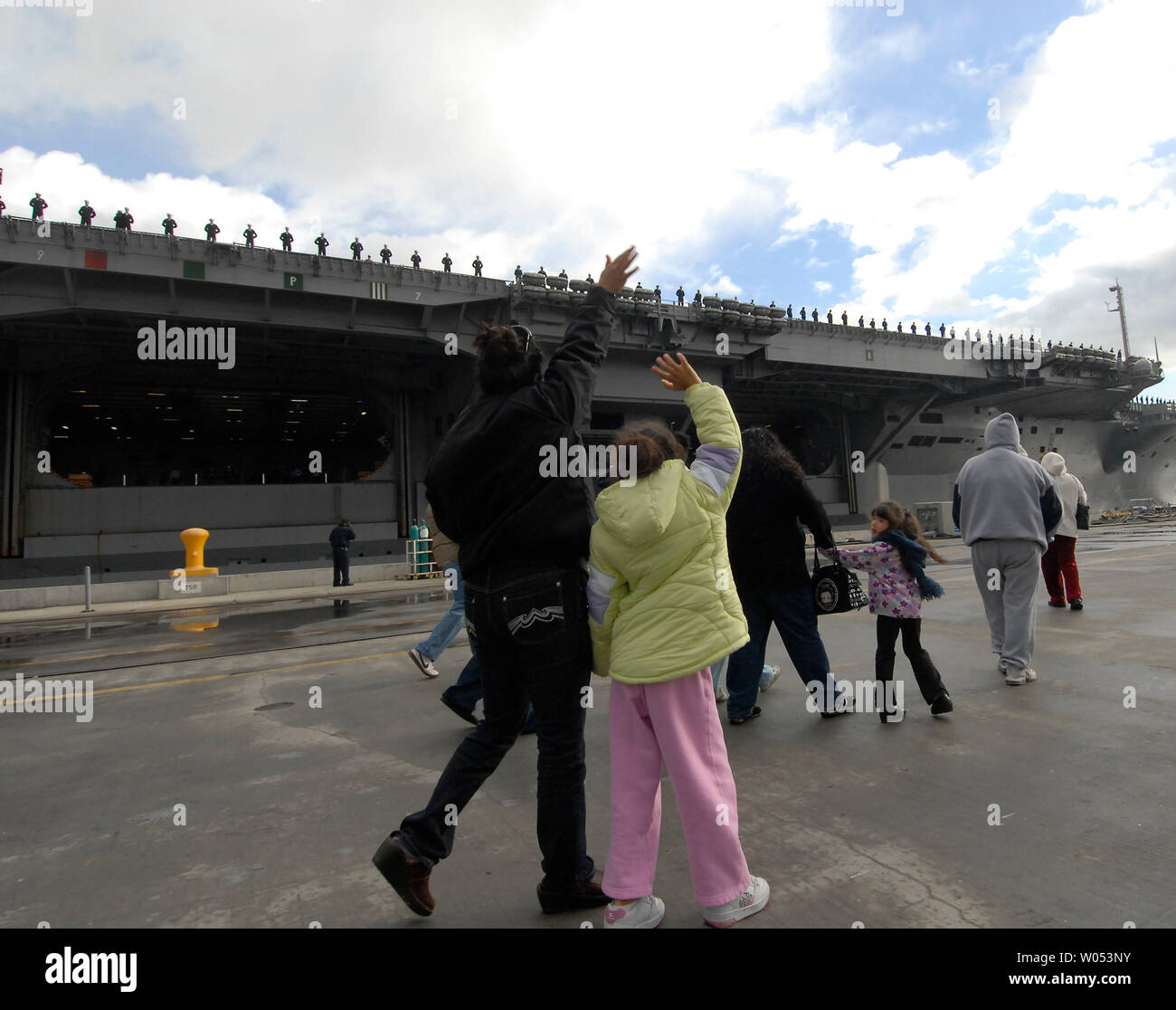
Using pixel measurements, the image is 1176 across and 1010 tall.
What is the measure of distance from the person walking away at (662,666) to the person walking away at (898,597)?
2.40 meters

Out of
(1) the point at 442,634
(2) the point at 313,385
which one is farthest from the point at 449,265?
(1) the point at 442,634

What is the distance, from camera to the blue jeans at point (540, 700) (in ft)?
7.51

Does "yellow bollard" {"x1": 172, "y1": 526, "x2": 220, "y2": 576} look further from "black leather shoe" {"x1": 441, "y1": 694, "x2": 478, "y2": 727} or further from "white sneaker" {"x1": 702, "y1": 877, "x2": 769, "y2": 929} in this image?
"white sneaker" {"x1": 702, "y1": 877, "x2": 769, "y2": 929}

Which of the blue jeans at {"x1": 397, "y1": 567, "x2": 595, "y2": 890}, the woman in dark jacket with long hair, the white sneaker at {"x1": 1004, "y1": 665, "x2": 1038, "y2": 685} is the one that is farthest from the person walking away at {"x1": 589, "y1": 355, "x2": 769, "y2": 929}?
the white sneaker at {"x1": 1004, "y1": 665, "x2": 1038, "y2": 685}

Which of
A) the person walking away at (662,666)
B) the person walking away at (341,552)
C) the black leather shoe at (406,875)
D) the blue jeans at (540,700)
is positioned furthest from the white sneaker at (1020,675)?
the person walking away at (341,552)

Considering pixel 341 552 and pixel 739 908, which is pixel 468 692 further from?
pixel 341 552

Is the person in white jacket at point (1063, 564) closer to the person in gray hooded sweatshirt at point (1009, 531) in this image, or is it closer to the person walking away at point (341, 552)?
the person in gray hooded sweatshirt at point (1009, 531)

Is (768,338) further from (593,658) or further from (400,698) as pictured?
(593,658)

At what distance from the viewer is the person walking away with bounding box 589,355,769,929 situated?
2.21 meters

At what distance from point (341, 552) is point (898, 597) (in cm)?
1634

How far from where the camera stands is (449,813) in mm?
2334

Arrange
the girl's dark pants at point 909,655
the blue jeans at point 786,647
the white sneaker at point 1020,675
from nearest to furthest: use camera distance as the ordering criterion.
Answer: the girl's dark pants at point 909,655 < the blue jeans at point 786,647 < the white sneaker at point 1020,675

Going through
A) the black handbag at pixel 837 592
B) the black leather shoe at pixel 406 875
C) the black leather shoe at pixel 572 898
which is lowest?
the black leather shoe at pixel 572 898

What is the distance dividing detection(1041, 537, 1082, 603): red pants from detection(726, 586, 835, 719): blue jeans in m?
5.02
